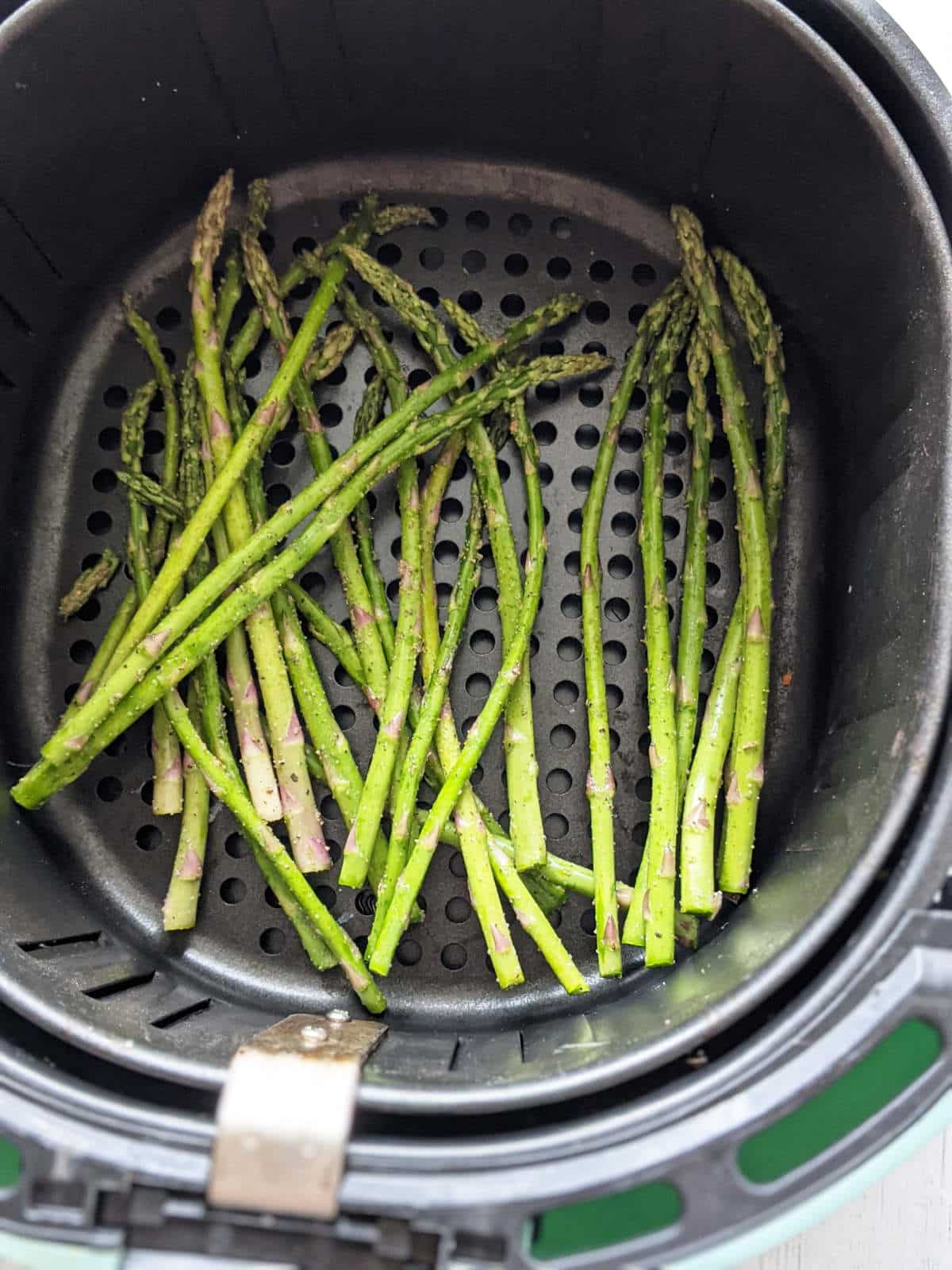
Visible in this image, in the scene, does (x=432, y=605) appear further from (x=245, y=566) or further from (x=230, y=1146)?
(x=230, y=1146)

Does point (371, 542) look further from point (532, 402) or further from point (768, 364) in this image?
point (768, 364)

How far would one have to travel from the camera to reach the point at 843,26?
764 millimetres

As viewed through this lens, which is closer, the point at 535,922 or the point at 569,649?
the point at 535,922

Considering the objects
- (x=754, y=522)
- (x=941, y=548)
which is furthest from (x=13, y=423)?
(x=941, y=548)

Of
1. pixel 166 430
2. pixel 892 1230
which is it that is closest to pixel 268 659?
pixel 166 430

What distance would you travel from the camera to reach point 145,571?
970 mm

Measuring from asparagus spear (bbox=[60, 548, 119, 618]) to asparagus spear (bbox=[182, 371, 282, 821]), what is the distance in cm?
11

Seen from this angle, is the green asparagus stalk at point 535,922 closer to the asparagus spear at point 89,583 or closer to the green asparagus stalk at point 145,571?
the green asparagus stalk at point 145,571

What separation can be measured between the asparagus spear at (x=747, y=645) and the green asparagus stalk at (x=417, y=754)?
10.9 inches

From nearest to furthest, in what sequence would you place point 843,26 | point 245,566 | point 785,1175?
point 785,1175, point 843,26, point 245,566

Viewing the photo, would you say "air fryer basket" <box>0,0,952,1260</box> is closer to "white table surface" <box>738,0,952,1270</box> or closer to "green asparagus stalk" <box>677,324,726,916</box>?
"green asparagus stalk" <box>677,324,726,916</box>

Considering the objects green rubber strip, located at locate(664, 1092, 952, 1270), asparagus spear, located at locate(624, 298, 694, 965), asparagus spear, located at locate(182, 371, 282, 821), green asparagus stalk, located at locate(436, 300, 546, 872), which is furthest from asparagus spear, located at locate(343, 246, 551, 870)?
green rubber strip, located at locate(664, 1092, 952, 1270)

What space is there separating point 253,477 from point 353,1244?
2.23ft

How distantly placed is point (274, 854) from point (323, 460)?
0.40 meters
